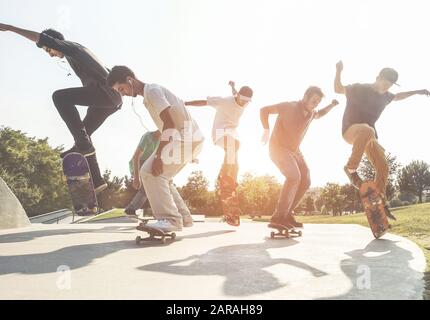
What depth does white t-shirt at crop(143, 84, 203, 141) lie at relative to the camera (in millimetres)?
4457

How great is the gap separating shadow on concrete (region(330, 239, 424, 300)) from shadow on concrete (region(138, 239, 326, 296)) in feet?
1.06

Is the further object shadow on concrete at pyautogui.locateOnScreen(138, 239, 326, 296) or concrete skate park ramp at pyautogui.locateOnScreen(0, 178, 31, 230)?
concrete skate park ramp at pyautogui.locateOnScreen(0, 178, 31, 230)

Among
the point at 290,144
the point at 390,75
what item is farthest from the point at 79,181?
the point at 390,75

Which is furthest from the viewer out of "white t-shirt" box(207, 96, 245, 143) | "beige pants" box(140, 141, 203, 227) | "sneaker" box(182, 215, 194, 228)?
"white t-shirt" box(207, 96, 245, 143)

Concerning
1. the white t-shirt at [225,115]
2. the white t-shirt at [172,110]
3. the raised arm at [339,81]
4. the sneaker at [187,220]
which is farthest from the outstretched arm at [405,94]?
the sneaker at [187,220]

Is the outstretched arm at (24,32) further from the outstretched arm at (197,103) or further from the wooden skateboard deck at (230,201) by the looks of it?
the wooden skateboard deck at (230,201)

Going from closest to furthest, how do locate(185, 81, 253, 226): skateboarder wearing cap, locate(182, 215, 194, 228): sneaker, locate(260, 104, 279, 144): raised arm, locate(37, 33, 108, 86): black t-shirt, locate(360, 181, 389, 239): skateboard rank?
1. locate(360, 181, 389, 239): skateboard
2. locate(37, 33, 108, 86): black t-shirt
3. locate(260, 104, 279, 144): raised arm
4. locate(182, 215, 194, 228): sneaker
5. locate(185, 81, 253, 226): skateboarder wearing cap

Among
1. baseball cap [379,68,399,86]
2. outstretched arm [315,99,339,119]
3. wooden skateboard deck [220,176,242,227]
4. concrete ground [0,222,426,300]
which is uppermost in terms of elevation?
baseball cap [379,68,399,86]

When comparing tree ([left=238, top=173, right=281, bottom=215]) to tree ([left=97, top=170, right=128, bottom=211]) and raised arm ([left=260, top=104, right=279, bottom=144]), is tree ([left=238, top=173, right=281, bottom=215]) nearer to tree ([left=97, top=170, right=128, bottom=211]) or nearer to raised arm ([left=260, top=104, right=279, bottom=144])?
tree ([left=97, top=170, right=128, bottom=211])

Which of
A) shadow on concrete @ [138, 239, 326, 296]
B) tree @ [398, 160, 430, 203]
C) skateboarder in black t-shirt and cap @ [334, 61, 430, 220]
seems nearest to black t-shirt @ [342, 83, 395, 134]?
skateboarder in black t-shirt and cap @ [334, 61, 430, 220]

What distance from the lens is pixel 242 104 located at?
25.8 feet

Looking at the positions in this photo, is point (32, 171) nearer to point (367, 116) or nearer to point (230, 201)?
point (230, 201)
